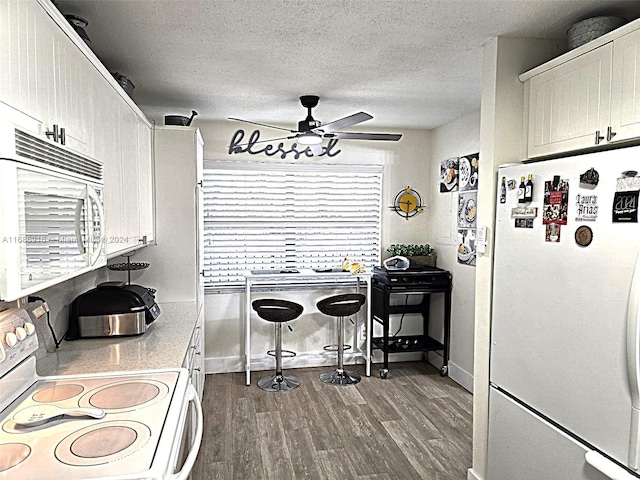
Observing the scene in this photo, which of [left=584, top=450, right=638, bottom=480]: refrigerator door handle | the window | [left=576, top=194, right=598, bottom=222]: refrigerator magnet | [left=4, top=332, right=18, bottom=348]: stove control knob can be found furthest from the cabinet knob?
the window

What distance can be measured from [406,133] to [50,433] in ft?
14.4

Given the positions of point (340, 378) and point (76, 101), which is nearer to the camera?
point (76, 101)

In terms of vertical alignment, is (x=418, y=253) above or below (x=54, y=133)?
below

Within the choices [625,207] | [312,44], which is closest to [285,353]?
[312,44]

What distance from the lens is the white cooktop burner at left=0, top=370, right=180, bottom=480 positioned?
1.31 meters

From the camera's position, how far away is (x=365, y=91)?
357cm

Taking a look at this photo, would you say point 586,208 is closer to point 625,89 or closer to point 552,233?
point 552,233

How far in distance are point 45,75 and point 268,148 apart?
10.9 feet

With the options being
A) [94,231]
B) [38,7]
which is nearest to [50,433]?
[94,231]

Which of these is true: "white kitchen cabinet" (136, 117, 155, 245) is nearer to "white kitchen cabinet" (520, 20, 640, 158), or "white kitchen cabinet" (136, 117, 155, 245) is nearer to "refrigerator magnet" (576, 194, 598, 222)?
"white kitchen cabinet" (520, 20, 640, 158)

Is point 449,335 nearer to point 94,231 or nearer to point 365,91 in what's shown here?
point 365,91

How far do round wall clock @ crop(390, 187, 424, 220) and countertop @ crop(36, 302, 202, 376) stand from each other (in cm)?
277

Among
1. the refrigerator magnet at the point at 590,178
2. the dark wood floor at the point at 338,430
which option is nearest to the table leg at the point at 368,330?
the dark wood floor at the point at 338,430

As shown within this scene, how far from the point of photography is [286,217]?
502 cm
